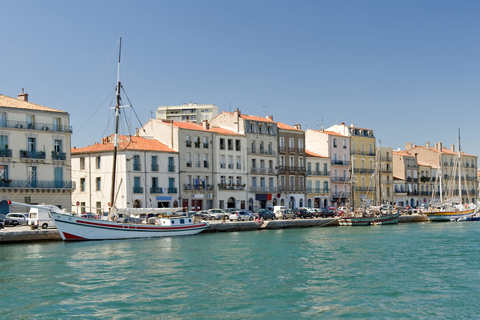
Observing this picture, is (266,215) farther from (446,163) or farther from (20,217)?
(446,163)

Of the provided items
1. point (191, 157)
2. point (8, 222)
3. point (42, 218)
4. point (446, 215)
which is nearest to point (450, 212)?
point (446, 215)

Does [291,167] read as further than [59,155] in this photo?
Yes

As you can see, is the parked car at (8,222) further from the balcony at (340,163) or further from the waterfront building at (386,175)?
the waterfront building at (386,175)

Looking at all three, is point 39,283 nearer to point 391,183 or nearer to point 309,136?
point 309,136

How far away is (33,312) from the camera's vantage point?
21.2 m

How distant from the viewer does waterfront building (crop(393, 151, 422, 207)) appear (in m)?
111

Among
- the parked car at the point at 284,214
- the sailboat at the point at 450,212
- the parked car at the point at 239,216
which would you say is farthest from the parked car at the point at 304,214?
the sailboat at the point at 450,212

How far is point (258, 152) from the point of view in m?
83.8

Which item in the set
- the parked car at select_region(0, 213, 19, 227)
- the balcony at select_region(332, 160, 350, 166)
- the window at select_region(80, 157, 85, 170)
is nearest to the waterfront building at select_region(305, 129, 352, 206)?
the balcony at select_region(332, 160, 350, 166)

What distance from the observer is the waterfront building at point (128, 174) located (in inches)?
2677

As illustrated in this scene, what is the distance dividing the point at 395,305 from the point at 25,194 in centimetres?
4433

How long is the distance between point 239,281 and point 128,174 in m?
42.8

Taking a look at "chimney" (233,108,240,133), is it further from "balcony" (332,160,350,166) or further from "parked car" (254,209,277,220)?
"balcony" (332,160,350,166)

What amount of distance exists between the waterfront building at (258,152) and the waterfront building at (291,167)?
1.21 meters
